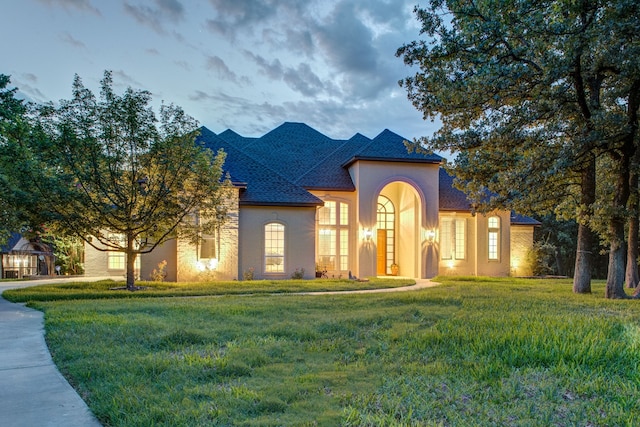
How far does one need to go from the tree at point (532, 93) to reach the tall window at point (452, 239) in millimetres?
8883

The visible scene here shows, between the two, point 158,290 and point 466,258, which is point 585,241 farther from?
point 158,290

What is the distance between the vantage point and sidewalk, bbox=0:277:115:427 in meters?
3.24

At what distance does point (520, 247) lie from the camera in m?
23.9

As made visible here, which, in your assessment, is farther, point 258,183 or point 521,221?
point 521,221

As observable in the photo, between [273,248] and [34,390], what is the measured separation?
14897 millimetres

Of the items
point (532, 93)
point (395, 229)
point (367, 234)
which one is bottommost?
point (367, 234)

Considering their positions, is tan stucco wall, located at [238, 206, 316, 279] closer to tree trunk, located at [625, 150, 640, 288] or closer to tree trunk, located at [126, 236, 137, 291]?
tree trunk, located at [126, 236, 137, 291]

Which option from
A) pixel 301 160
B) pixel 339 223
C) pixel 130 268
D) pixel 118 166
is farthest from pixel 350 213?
pixel 118 166

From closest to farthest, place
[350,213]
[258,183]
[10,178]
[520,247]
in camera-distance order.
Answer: [10,178], [258,183], [350,213], [520,247]

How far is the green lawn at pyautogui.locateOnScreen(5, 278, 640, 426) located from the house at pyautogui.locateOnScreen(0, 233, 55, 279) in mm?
24255

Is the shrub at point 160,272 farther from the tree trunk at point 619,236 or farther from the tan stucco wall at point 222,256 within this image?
the tree trunk at point 619,236

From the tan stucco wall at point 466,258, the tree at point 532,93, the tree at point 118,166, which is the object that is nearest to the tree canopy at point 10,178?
the tree at point 118,166

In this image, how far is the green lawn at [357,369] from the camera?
3.39 metres

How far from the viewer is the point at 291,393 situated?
381 centimetres
